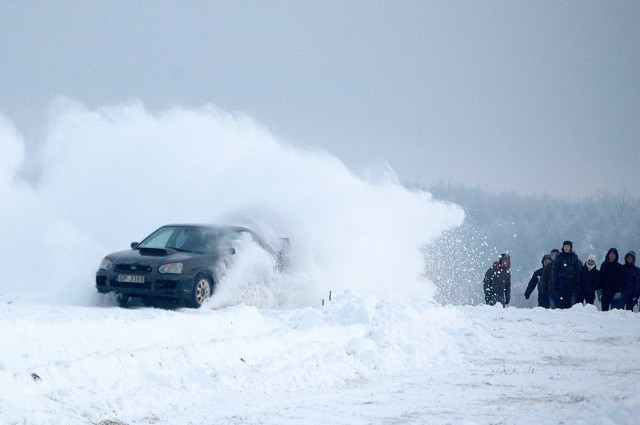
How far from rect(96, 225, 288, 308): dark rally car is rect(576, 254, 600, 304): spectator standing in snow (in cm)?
774

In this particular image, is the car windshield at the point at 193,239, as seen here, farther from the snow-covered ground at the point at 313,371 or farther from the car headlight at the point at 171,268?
the snow-covered ground at the point at 313,371

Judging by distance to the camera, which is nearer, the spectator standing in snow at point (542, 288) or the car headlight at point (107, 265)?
the car headlight at point (107, 265)

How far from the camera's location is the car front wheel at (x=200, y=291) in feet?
44.1

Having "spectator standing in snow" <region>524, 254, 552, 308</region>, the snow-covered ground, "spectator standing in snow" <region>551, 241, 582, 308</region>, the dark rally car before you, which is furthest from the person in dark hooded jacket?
the dark rally car

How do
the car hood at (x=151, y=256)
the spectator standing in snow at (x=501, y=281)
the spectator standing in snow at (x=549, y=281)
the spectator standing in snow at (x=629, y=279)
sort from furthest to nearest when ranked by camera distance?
the spectator standing in snow at (x=501, y=281) < the spectator standing in snow at (x=549, y=281) < the spectator standing in snow at (x=629, y=279) < the car hood at (x=151, y=256)

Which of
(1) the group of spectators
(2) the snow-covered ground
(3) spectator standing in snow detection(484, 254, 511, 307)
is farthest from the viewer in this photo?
(3) spectator standing in snow detection(484, 254, 511, 307)

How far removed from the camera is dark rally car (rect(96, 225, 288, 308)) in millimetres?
13336

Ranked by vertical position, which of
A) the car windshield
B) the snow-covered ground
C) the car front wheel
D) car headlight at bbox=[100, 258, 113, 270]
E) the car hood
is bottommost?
the snow-covered ground

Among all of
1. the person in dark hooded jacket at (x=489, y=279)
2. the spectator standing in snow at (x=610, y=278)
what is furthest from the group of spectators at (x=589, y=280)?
the person in dark hooded jacket at (x=489, y=279)

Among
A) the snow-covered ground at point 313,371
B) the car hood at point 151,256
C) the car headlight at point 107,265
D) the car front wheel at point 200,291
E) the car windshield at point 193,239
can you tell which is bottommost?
the snow-covered ground at point 313,371

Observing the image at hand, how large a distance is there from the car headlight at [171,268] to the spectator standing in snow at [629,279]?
922 cm

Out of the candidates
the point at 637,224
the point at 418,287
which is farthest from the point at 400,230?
the point at 637,224

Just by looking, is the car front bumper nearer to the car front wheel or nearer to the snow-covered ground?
the car front wheel

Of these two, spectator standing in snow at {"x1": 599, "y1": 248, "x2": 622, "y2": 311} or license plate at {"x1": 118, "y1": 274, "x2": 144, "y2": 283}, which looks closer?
license plate at {"x1": 118, "y1": 274, "x2": 144, "y2": 283}
